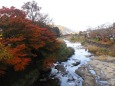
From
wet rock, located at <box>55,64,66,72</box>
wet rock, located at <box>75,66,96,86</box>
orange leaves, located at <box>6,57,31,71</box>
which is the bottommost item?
wet rock, located at <box>75,66,96,86</box>

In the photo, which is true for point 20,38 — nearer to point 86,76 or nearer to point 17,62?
point 17,62

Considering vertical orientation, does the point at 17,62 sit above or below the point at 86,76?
above

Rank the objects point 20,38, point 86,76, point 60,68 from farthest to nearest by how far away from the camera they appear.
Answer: point 60,68
point 86,76
point 20,38

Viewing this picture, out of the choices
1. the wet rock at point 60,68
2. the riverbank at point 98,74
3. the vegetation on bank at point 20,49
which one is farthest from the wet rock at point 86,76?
the vegetation on bank at point 20,49

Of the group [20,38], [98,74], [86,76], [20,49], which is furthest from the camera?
[98,74]

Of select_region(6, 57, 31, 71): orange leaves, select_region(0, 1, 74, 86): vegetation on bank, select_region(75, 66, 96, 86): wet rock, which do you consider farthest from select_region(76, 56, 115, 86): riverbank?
select_region(6, 57, 31, 71): orange leaves

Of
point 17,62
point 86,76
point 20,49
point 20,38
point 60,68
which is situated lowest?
point 86,76

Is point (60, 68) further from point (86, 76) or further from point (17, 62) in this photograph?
point (17, 62)

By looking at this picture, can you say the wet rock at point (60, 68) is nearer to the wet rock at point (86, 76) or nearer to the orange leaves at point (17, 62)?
the wet rock at point (86, 76)

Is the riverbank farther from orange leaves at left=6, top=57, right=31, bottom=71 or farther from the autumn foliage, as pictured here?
orange leaves at left=6, top=57, right=31, bottom=71

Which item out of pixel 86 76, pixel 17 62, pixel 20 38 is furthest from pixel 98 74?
pixel 17 62

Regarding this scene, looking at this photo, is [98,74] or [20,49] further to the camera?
[98,74]

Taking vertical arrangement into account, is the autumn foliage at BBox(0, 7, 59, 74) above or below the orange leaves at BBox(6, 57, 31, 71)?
above

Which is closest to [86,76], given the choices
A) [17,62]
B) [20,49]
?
[20,49]
